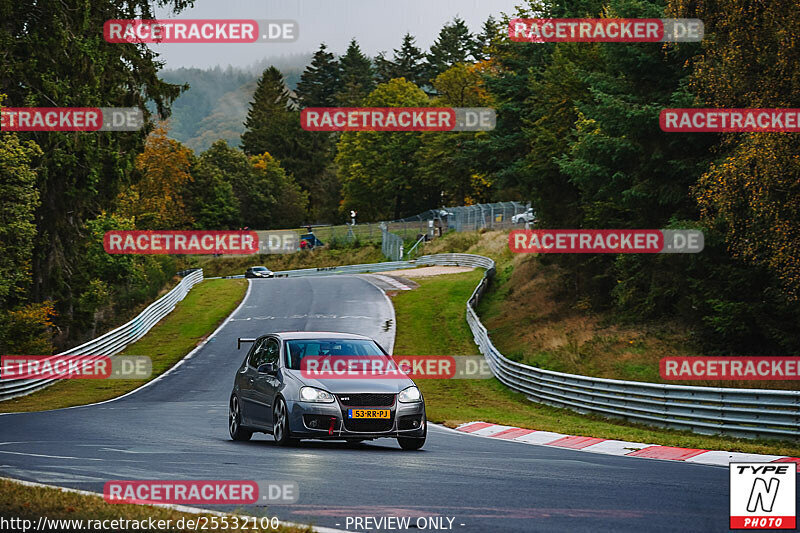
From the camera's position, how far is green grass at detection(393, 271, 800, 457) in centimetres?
1791

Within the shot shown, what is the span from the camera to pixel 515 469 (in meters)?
11.4

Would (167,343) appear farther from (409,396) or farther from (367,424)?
(367,424)

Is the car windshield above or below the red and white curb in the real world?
above

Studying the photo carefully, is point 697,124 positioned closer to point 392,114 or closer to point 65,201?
point 65,201

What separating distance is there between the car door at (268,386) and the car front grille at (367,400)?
1192mm

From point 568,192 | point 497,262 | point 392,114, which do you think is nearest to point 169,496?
point 568,192
